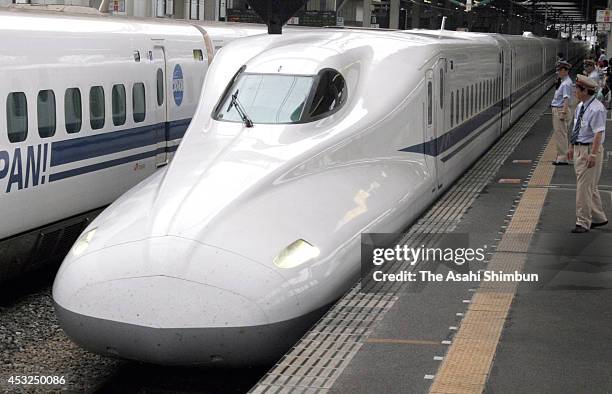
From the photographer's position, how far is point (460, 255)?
9.48 meters

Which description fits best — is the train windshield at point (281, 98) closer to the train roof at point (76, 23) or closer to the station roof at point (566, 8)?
the train roof at point (76, 23)

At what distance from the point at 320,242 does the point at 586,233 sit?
4264 mm

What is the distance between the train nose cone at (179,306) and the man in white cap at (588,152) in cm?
487

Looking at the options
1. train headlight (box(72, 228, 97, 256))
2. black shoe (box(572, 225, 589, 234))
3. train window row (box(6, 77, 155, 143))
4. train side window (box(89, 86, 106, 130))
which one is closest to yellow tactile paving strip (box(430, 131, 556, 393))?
black shoe (box(572, 225, 589, 234))

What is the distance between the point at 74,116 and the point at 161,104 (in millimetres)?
2637

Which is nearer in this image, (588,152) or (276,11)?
(588,152)

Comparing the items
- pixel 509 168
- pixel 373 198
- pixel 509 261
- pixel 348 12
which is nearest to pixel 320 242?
pixel 373 198

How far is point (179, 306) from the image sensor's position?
705 cm

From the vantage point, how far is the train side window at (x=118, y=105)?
12.6 meters

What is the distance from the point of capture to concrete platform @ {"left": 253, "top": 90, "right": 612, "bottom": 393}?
6137 mm

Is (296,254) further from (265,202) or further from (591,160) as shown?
(591,160)

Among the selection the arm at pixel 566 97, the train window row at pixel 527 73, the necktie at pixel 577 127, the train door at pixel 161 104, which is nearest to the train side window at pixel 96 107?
the train door at pixel 161 104

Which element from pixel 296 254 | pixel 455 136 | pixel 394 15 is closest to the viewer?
pixel 296 254

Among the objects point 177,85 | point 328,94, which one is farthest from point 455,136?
point 328,94
